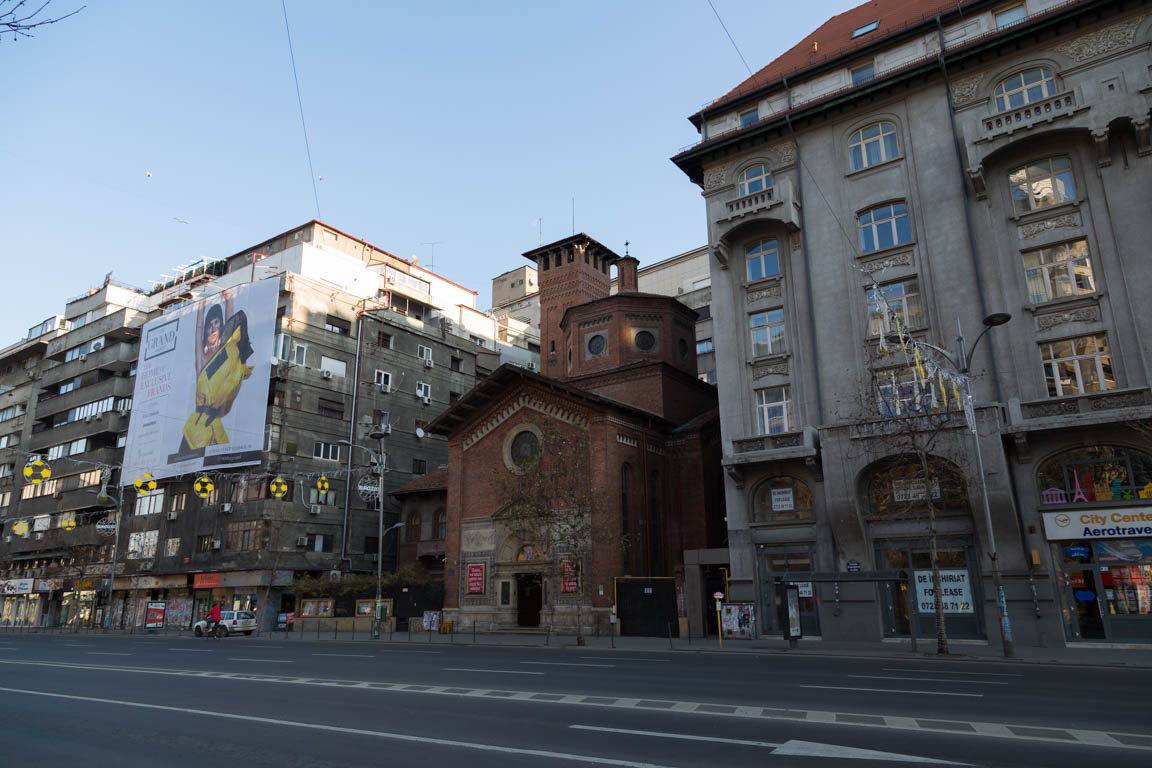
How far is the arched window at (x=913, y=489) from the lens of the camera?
27.2 m

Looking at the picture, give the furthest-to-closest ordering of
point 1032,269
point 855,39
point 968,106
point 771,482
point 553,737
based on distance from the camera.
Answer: point 855,39 → point 771,482 → point 968,106 → point 1032,269 → point 553,737

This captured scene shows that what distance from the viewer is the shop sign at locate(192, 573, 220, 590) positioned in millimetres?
52219

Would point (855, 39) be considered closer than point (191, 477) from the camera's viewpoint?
Yes

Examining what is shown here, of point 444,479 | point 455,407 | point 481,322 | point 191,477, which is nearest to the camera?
point 455,407

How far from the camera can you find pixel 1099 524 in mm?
24844

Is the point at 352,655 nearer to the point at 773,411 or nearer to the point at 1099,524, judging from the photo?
the point at 773,411

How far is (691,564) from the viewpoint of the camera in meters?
33.8

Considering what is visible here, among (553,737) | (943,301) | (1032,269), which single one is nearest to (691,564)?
(943,301)

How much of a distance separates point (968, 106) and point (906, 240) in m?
5.85

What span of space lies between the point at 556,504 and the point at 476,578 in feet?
22.1

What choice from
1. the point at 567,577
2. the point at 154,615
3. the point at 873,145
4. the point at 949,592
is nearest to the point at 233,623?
the point at 154,615

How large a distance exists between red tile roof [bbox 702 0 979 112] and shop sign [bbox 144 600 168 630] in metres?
47.8

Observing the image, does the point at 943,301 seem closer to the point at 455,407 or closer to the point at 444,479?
the point at 455,407

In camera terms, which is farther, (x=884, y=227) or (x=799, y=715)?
(x=884, y=227)
